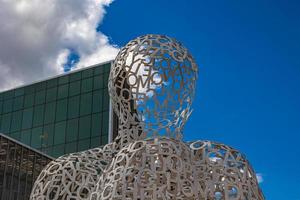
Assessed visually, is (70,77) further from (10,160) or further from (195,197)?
(195,197)

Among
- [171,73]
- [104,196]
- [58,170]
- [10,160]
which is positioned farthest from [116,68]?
[10,160]

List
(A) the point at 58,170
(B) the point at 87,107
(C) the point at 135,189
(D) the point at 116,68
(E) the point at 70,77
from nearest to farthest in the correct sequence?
(C) the point at 135,189 → (A) the point at 58,170 → (D) the point at 116,68 → (B) the point at 87,107 → (E) the point at 70,77

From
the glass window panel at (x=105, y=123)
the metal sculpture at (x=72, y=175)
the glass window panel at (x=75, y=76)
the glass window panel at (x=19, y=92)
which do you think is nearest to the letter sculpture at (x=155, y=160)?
the metal sculpture at (x=72, y=175)

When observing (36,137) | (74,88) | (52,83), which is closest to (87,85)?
(74,88)

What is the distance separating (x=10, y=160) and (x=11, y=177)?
637 millimetres

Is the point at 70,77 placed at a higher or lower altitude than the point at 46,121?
higher

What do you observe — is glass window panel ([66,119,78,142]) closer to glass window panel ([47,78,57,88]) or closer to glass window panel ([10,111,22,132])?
glass window panel ([47,78,57,88])

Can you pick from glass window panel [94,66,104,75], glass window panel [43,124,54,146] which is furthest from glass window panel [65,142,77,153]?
glass window panel [94,66,104,75]

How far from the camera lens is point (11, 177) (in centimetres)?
1909

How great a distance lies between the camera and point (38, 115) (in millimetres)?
27688

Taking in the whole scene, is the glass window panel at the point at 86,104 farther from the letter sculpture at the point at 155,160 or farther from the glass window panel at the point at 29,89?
the letter sculpture at the point at 155,160

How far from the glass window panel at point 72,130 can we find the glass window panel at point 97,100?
123 centimetres

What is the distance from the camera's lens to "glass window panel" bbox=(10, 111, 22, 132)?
92.2 feet

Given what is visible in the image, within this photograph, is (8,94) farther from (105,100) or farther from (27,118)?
(105,100)
